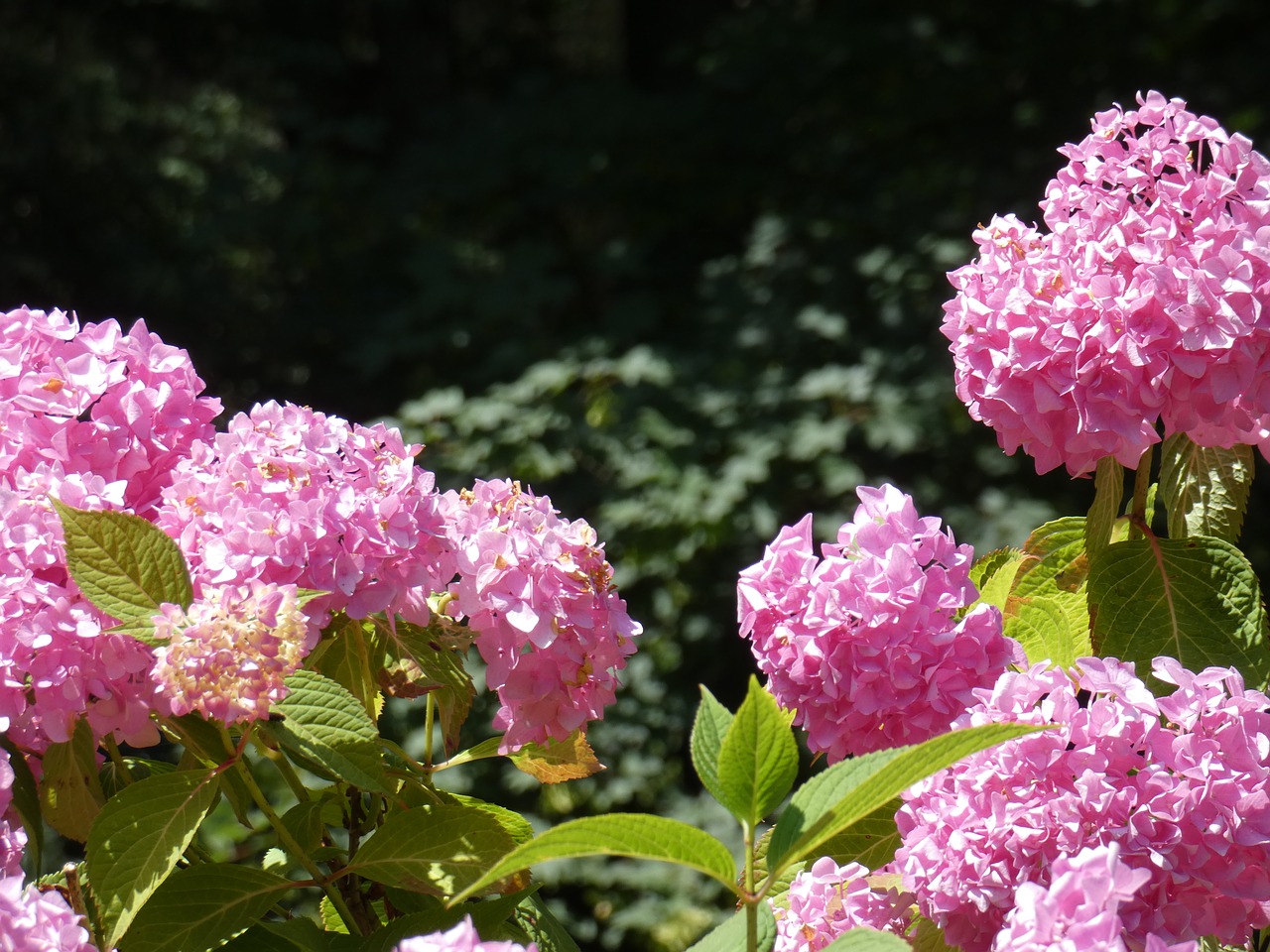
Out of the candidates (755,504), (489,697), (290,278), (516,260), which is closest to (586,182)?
(516,260)

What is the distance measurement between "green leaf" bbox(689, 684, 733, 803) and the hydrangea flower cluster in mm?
152

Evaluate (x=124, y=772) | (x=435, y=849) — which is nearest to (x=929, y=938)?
(x=435, y=849)

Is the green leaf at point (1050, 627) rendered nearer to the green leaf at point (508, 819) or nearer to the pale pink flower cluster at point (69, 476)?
the green leaf at point (508, 819)

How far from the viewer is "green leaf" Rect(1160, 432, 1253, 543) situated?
0.91 meters

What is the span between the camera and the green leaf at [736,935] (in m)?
0.60

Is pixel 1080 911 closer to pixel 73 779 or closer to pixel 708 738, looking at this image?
pixel 708 738

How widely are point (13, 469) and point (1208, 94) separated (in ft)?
14.7

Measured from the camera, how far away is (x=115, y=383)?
2.59 feet

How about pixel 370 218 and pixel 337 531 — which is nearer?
pixel 337 531

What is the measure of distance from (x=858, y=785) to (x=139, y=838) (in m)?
0.36

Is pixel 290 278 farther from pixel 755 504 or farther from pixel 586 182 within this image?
pixel 755 504

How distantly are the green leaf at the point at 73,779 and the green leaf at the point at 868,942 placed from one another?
408 mm

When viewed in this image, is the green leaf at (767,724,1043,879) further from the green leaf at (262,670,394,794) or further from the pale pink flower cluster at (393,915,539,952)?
the green leaf at (262,670,394,794)

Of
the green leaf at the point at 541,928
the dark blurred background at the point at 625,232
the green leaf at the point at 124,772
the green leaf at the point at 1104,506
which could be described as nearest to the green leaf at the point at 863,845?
the green leaf at the point at 541,928
